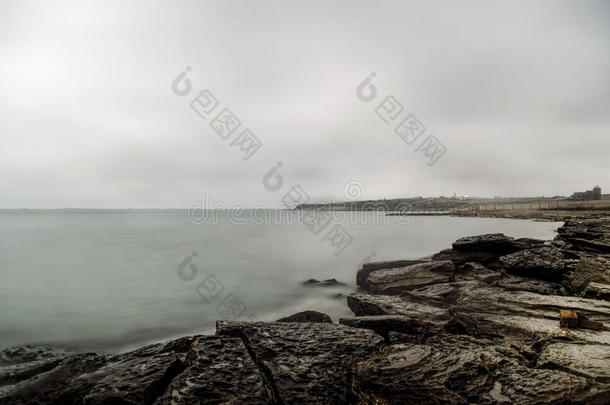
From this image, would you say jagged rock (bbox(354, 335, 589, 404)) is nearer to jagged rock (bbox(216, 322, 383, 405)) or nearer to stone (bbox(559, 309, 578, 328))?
jagged rock (bbox(216, 322, 383, 405))

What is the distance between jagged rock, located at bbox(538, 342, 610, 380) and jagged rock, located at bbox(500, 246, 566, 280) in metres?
4.87

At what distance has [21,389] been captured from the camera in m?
4.68

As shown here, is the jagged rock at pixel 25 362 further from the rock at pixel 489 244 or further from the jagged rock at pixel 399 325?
the rock at pixel 489 244

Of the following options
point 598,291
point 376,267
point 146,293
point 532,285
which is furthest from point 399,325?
point 146,293

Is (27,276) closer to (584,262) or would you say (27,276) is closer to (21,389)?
(21,389)

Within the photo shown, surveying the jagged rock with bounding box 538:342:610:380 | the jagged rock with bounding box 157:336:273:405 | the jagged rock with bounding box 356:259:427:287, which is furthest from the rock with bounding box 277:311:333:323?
the jagged rock with bounding box 356:259:427:287

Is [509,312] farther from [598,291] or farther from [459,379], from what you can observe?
[459,379]

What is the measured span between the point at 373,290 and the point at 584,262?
6089 millimetres

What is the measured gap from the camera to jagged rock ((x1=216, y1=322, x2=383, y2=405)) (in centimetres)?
378

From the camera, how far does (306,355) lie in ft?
14.9

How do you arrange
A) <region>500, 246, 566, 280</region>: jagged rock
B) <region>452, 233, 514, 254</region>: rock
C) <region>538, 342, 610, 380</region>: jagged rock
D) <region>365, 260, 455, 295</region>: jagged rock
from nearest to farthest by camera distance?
<region>538, 342, 610, 380</region>: jagged rock
<region>500, 246, 566, 280</region>: jagged rock
<region>365, 260, 455, 295</region>: jagged rock
<region>452, 233, 514, 254</region>: rock

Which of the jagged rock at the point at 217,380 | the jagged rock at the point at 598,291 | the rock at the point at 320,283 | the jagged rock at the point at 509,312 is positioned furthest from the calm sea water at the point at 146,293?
the jagged rock at the point at 598,291

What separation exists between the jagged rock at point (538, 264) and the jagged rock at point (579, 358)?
16.0ft

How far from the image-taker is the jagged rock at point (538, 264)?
804 cm
